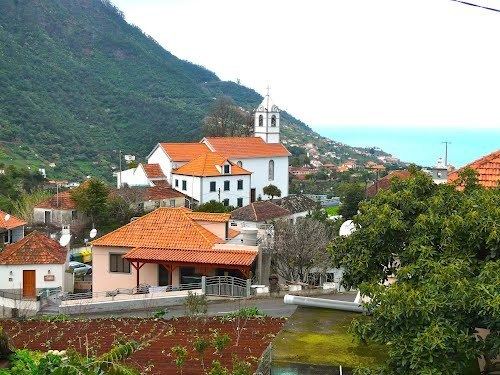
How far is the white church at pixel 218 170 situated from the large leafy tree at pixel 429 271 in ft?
128

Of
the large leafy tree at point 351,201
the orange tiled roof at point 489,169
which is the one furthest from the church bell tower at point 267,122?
the orange tiled roof at point 489,169

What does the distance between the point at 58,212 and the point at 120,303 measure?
19.8 metres

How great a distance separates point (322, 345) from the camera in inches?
400

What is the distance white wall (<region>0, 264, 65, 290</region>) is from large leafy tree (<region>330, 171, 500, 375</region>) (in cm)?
1816

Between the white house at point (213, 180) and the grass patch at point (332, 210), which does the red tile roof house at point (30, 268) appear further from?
the grass patch at point (332, 210)

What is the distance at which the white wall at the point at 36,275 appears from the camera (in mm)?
26031

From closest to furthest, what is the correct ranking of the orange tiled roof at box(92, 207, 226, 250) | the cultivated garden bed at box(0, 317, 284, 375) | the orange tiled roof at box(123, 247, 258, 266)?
1. the cultivated garden bed at box(0, 317, 284, 375)
2. the orange tiled roof at box(123, 247, 258, 266)
3. the orange tiled roof at box(92, 207, 226, 250)

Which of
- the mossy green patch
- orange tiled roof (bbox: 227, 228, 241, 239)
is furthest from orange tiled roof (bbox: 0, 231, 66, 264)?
the mossy green patch

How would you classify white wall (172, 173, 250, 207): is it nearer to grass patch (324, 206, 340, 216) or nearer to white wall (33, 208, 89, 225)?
grass patch (324, 206, 340, 216)

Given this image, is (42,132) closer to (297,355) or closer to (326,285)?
(326,285)

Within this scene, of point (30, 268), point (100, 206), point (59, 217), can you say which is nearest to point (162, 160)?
point (59, 217)

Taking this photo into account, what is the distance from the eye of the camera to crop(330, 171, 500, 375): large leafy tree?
7.55 meters

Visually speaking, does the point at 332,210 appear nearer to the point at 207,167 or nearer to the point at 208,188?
the point at 208,188

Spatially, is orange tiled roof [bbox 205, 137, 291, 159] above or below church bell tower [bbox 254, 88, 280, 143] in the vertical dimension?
below
